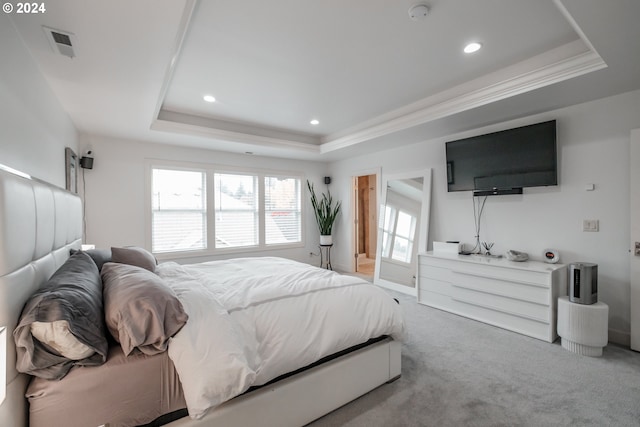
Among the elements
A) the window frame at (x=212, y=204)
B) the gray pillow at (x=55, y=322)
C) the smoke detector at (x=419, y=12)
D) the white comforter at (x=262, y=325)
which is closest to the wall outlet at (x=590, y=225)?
the white comforter at (x=262, y=325)

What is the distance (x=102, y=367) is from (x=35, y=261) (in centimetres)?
61

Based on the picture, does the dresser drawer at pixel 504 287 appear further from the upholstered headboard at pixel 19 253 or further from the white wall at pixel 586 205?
the upholstered headboard at pixel 19 253

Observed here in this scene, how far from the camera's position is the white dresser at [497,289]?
2.66 meters

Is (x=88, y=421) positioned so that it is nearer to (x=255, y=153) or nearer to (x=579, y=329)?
(x=579, y=329)

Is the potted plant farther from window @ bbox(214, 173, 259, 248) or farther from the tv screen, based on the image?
the tv screen

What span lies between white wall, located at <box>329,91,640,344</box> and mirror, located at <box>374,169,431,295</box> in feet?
2.83

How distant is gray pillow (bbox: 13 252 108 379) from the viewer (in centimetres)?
97

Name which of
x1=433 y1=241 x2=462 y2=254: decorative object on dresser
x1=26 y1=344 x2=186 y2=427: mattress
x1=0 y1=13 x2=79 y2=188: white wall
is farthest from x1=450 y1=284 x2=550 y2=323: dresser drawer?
x1=0 y1=13 x2=79 y2=188: white wall

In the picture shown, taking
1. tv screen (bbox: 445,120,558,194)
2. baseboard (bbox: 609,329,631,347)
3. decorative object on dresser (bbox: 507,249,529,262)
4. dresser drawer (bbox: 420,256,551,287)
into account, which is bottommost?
baseboard (bbox: 609,329,631,347)

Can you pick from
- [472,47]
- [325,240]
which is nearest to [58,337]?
[472,47]

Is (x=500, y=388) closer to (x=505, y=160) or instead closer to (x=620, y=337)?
(x=620, y=337)

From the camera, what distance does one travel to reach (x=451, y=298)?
3.43 m

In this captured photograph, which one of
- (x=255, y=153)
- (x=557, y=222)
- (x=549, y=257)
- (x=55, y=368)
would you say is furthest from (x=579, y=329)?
→ (x=255, y=153)

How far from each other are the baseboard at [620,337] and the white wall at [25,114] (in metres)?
4.75
